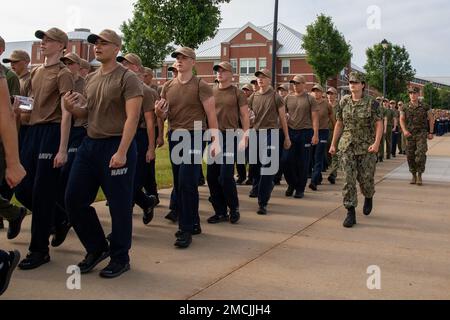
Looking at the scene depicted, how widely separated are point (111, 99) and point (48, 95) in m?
0.72

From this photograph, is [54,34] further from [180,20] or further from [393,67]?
[393,67]

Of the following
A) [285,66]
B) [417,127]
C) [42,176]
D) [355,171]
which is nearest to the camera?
[42,176]

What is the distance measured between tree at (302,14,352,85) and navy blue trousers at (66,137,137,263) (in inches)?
Answer: 1565

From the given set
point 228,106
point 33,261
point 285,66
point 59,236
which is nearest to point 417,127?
point 228,106

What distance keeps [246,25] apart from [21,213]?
58562mm

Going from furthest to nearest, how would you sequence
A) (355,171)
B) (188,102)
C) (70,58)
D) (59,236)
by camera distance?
1. (355,171)
2. (70,58)
3. (188,102)
4. (59,236)

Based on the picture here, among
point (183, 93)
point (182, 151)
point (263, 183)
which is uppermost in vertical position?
point (183, 93)

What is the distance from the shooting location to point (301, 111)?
8.73m

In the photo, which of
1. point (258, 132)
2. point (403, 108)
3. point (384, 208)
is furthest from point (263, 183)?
point (403, 108)
